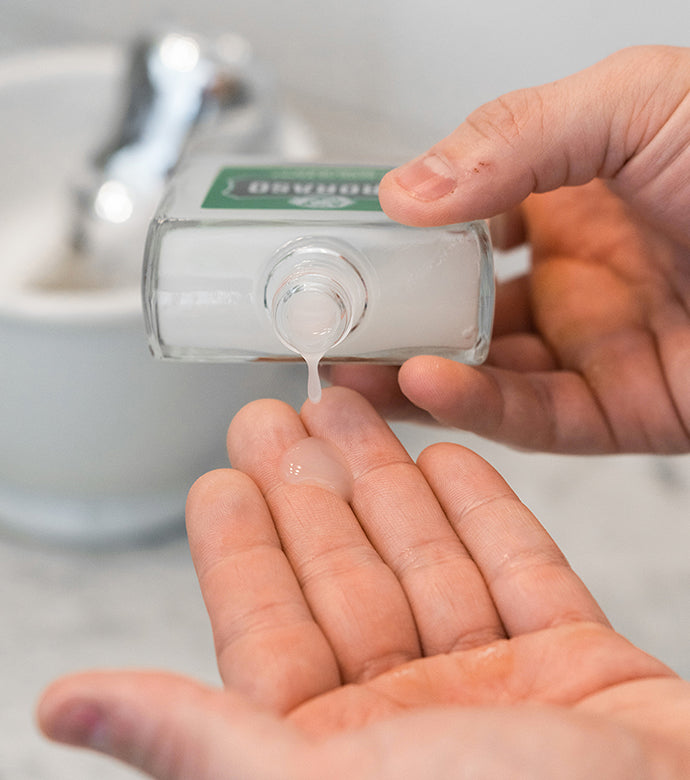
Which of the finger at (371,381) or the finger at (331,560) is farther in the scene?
the finger at (371,381)

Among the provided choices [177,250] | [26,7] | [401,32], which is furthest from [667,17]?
[26,7]

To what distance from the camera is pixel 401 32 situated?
82 centimetres

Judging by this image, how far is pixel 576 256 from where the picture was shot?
638mm

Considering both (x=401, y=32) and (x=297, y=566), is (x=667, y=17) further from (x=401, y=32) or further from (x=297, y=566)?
(x=297, y=566)

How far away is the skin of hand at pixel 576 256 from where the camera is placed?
0.44 meters

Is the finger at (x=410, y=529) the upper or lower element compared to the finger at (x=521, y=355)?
lower

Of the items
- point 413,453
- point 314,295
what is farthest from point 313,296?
point 413,453

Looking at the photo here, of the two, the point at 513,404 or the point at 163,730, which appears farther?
the point at 513,404

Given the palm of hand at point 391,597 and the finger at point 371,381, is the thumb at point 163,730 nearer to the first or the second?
the palm of hand at point 391,597

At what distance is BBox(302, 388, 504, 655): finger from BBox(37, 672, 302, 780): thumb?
118 millimetres

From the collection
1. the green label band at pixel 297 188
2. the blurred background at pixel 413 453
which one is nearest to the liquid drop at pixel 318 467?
the green label band at pixel 297 188

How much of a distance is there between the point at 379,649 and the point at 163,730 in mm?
112

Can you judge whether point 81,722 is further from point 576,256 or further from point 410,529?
point 576,256

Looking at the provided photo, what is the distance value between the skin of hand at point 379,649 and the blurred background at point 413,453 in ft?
0.89
